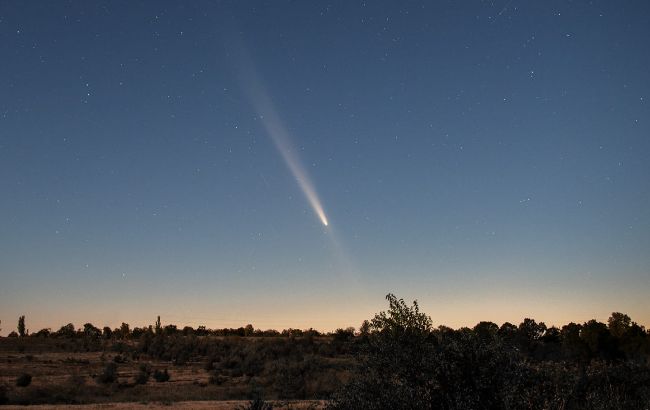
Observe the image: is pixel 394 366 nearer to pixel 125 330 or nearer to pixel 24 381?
pixel 24 381

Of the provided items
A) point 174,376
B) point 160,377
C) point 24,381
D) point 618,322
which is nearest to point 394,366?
point 24,381

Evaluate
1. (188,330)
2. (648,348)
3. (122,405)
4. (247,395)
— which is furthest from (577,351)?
(188,330)

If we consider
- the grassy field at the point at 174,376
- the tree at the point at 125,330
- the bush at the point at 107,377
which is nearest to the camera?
the grassy field at the point at 174,376

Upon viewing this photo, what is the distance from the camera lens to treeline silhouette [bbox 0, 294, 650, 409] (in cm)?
1323

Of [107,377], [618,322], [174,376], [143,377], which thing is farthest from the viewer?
[618,322]

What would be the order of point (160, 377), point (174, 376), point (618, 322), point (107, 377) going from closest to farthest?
→ 1. point (107, 377)
2. point (160, 377)
3. point (174, 376)
4. point (618, 322)

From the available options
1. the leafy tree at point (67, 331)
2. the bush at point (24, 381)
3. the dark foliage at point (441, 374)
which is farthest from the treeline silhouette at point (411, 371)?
the leafy tree at point (67, 331)

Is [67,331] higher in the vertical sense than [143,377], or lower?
higher

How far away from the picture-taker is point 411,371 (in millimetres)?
14523

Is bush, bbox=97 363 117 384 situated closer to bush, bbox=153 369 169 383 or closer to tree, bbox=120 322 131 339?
bush, bbox=153 369 169 383

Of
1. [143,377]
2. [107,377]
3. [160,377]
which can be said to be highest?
[107,377]

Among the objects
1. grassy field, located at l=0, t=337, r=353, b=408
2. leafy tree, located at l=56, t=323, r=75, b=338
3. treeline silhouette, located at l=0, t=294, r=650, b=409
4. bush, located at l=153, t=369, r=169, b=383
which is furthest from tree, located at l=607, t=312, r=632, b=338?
leafy tree, located at l=56, t=323, r=75, b=338

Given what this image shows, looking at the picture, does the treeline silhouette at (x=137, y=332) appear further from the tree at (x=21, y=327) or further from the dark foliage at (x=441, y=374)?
the dark foliage at (x=441, y=374)

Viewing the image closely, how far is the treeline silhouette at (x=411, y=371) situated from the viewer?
13227 mm
